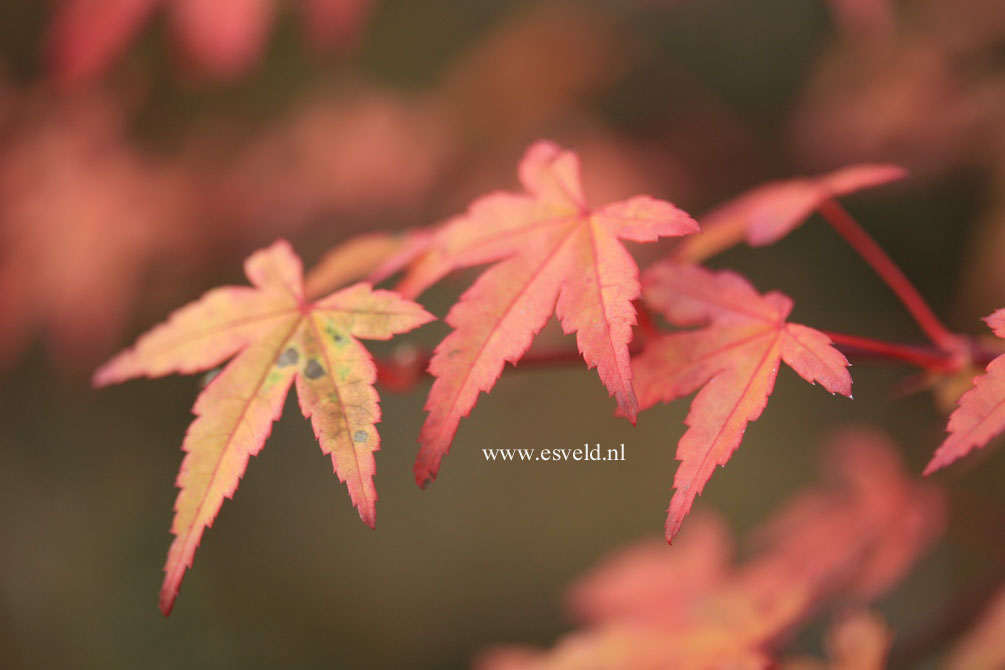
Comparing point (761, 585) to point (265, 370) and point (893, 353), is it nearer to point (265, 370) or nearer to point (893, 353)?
point (893, 353)

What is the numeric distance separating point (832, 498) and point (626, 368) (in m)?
0.91

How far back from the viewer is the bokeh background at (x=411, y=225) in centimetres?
149

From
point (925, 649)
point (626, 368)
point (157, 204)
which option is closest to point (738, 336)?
point (626, 368)

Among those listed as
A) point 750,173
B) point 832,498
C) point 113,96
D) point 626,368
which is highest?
point 113,96

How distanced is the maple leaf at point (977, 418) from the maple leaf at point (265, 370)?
1.12 ft

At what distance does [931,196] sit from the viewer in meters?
2.16

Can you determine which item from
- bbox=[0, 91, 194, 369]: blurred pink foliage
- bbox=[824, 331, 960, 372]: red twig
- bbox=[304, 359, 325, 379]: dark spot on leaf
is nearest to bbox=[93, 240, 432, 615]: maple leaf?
bbox=[304, 359, 325, 379]: dark spot on leaf

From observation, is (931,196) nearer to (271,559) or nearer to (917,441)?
(917,441)

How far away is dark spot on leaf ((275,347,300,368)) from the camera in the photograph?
0.61 m

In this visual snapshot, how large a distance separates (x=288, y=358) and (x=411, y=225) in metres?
1.27

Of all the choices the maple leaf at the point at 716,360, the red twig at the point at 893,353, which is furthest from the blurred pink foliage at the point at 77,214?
the red twig at the point at 893,353

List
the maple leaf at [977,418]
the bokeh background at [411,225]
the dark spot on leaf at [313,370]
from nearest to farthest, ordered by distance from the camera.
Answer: the maple leaf at [977,418]
the dark spot on leaf at [313,370]
the bokeh background at [411,225]

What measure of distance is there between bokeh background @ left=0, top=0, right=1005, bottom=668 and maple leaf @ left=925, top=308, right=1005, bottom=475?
52cm

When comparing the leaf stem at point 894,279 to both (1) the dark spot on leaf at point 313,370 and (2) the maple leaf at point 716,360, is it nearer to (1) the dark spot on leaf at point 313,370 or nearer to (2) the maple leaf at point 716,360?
(2) the maple leaf at point 716,360
